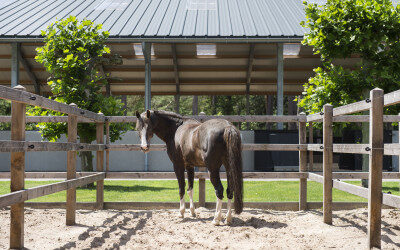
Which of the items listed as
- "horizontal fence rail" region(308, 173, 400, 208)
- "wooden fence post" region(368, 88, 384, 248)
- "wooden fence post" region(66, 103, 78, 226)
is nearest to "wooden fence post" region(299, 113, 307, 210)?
"horizontal fence rail" region(308, 173, 400, 208)

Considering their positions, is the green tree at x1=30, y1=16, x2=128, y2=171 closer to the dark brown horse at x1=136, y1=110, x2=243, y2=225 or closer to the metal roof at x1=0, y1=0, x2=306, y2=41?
the dark brown horse at x1=136, y1=110, x2=243, y2=225

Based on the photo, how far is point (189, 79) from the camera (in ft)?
62.0

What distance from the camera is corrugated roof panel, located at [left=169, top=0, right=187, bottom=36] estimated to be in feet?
46.3

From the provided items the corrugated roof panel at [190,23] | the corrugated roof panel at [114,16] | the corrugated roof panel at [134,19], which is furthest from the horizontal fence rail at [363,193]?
the corrugated roof panel at [114,16]

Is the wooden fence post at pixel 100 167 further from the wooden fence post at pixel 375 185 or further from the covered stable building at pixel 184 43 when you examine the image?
the covered stable building at pixel 184 43

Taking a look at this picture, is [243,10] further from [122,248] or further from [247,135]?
[122,248]

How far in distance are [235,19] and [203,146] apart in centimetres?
1199

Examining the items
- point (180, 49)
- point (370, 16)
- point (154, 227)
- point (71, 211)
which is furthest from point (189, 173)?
point (180, 49)

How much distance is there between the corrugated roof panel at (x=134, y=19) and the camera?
14.3 m

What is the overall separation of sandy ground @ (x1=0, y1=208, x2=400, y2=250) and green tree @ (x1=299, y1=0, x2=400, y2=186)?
2848mm

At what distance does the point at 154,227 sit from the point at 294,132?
32.4ft

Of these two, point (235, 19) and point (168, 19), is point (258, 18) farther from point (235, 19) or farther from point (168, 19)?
point (168, 19)

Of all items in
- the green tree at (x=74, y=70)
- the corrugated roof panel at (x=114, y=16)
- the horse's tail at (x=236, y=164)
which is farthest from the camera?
the corrugated roof panel at (x=114, y=16)

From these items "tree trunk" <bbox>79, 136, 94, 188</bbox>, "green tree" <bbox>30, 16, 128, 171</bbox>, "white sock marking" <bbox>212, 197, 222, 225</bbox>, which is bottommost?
"white sock marking" <bbox>212, 197, 222, 225</bbox>
